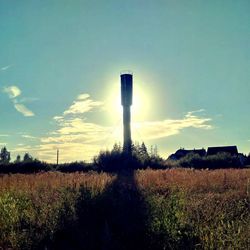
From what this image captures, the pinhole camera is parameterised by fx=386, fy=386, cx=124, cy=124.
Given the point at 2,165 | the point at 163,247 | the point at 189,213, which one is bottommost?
the point at 163,247

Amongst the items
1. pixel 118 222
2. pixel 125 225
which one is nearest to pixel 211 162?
pixel 118 222

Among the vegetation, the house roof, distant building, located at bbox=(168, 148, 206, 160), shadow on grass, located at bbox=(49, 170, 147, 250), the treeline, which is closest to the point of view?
shadow on grass, located at bbox=(49, 170, 147, 250)

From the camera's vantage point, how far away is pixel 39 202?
8.62 metres

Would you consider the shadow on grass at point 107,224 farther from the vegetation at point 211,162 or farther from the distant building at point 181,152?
the distant building at point 181,152

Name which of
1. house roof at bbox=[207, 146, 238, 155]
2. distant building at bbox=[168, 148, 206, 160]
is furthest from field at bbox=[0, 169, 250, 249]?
distant building at bbox=[168, 148, 206, 160]

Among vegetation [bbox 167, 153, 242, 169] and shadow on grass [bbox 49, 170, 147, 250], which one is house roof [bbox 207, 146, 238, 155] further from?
shadow on grass [bbox 49, 170, 147, 250]

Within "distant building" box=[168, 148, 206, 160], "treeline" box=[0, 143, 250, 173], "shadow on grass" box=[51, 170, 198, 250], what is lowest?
"shadow on grass" box=[51, 170, 198, 250]

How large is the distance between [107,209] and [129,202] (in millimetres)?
473

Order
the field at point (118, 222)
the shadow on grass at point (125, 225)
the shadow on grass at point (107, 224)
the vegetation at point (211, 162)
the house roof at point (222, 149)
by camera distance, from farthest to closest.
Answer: the house roof at point (222, 149) → the vegetation at point (211, 162) → the shadow on grass at point (107, 224) → the shadow on grass at point (125, 225) → the field at point (118, 222)

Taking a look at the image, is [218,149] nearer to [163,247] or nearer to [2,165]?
[2,165]

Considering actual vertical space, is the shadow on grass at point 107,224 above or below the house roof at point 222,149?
below

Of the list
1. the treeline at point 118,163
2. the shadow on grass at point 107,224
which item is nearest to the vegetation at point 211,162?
the treeline at point 118,163

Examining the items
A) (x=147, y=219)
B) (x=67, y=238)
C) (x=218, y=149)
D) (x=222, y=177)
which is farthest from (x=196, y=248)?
(x=218, y=149)

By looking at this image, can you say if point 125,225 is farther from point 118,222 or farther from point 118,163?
point 118,163
